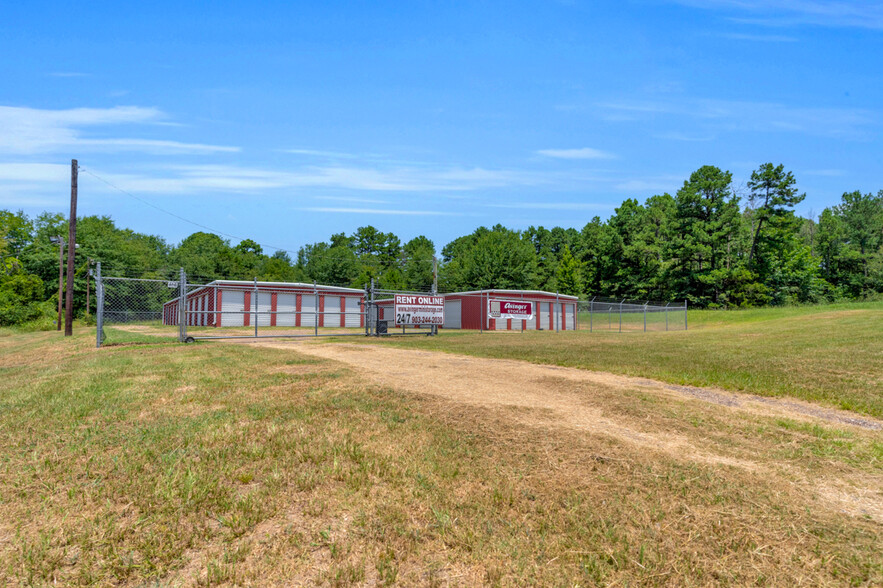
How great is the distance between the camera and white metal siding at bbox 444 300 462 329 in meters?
41.4

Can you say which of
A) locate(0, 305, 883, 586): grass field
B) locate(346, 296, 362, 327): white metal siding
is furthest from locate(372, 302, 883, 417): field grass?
locate(346, 296, 362, 327): white metal siding

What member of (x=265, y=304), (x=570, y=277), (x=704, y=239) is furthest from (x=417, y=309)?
(x=570, y=277)

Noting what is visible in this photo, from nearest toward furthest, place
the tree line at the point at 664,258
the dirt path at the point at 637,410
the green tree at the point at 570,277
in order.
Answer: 1. the dirt path at the point at 637,410
2. the tree line at the point at 664,258
3. the green tree at the point at 570,277

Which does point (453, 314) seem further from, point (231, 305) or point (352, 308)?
point (231, 305)

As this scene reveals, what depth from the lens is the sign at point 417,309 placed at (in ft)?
69.4

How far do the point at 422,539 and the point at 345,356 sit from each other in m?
9.49

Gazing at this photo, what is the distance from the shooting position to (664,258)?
56.7 meters

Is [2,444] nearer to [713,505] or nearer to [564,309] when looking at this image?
[713,505]

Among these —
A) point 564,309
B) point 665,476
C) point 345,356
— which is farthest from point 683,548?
point 564,309

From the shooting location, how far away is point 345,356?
39.7 ft

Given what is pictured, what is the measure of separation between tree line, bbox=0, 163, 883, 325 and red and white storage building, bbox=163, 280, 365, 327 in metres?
12.3

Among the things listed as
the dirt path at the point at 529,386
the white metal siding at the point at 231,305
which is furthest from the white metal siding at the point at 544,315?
the dirt path at the point at 529,386

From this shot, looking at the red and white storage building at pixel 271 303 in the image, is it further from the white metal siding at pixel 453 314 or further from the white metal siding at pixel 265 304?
the white metal siding at pixel 453 314

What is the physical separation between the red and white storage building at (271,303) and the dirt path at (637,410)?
23882 mm
